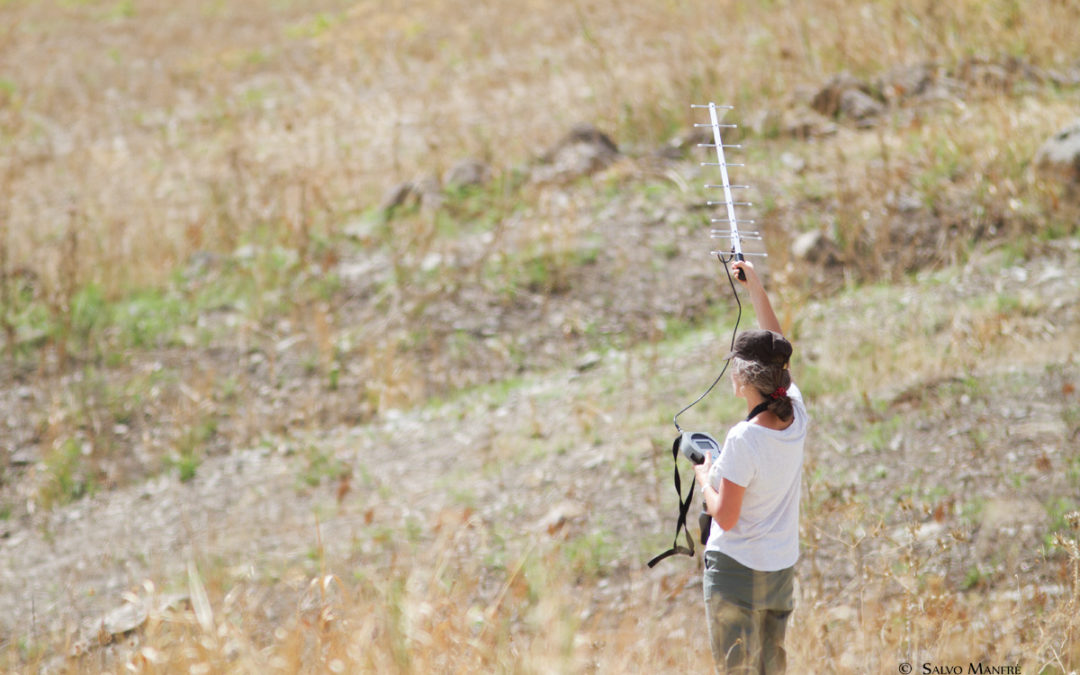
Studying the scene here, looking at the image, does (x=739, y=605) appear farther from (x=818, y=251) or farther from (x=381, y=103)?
(x=381, y=103)

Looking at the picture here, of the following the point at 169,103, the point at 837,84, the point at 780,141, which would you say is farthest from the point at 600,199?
the point at 169,103

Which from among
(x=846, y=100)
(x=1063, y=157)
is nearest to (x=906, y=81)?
(x=846, y=100)

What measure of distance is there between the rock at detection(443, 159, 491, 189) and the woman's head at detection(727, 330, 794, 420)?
5.85m

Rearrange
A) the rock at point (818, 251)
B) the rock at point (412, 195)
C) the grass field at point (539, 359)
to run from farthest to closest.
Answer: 1. the rock at point (412, 195)
2. the rock at point (818, 251)
3. the grass field at point (539, 359)

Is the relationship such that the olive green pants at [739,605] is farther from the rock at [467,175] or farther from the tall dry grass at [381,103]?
the rock at [467,175]

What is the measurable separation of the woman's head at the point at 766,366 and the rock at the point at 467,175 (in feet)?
19.2

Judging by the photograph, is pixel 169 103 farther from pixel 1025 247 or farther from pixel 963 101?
pixel 1025 247

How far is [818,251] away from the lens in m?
6.57

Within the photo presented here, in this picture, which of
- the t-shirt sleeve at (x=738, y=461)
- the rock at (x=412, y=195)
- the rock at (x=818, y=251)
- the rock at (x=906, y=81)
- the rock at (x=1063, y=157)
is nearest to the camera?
the t-shirt sleeve at (x=738, y=461)

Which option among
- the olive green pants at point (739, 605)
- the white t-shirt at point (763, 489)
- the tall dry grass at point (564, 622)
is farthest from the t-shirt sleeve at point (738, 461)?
the tall dry grass at point (564, 622)

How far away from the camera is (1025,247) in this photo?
6.18 meters

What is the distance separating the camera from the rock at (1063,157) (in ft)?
20.4

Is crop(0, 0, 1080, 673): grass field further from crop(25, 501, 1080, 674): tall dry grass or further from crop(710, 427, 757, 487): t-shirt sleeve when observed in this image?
crop(710, 427, 757, 487): t-shirt sleeve

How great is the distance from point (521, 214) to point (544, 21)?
654 cm
